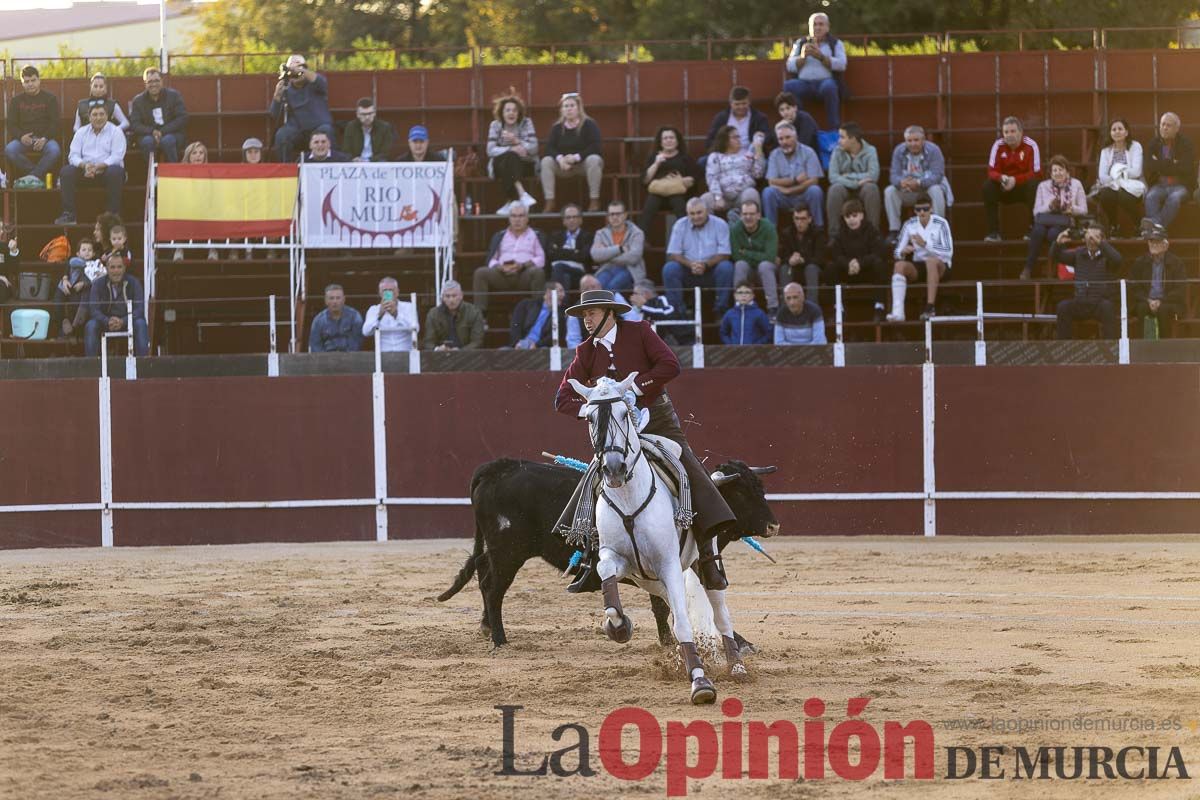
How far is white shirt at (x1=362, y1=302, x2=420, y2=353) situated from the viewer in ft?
53.2

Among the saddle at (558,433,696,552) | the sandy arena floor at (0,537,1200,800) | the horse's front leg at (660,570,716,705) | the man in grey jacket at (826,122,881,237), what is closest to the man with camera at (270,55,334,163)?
the man in grey jacket at (826,122,881,237)

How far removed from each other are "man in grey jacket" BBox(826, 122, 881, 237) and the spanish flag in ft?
19.4

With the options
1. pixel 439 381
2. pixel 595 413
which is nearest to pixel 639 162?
pixel 439 381

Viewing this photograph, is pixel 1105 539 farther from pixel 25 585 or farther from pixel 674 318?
pixel 25 585

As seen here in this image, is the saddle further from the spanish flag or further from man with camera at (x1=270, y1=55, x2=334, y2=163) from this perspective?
man with camera at (x1=270, y1=55, x2=334, y2=163)

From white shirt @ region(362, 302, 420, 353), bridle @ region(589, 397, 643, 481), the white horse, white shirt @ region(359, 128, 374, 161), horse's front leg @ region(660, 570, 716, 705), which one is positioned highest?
white shirt @ region(359, 128, 374, 161)

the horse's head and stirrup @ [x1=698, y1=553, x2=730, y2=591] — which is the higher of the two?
the horse's head

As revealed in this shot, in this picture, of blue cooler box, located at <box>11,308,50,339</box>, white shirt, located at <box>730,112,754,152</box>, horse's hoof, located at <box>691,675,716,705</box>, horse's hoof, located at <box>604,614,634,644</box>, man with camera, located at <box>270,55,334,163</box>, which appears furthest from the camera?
man with camera, located at <box>270,55,334,163</box>

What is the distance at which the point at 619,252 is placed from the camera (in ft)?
55.1

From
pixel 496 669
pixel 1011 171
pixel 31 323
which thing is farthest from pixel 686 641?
pixel 1011 171

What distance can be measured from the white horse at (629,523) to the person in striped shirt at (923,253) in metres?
8.48

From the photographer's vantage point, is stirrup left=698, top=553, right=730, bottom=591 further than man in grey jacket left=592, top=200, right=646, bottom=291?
No

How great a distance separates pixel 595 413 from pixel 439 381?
8.28 metres

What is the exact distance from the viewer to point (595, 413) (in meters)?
7.72
